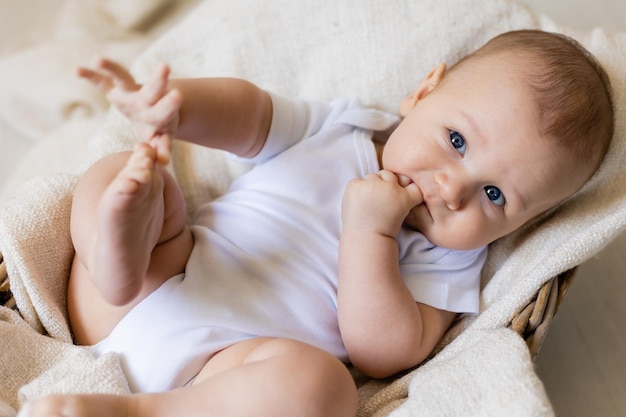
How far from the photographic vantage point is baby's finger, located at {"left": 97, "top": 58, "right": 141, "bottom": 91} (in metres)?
0.78

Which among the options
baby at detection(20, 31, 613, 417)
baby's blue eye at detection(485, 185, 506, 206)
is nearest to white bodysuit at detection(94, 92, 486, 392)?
baby at detection(20, 31, 613, 417)

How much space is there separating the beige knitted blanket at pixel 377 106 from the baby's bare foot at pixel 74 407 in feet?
0.29

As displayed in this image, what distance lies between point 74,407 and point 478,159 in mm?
610

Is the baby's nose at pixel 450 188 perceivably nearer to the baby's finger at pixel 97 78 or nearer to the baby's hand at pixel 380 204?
the baby's hand at pixel 380 204

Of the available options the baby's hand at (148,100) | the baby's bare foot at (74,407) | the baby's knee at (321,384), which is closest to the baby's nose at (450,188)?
the baby's knee at (321,384)

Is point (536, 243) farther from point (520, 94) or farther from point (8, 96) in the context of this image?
point (8, 96)

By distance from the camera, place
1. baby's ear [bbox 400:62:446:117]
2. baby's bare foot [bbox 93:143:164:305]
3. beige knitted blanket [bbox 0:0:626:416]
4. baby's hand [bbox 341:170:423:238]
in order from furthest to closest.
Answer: baby's ear [bbox 400:62:446:117]
baby's hand [bbox 341:170:423:238]
beige knitted blanket [bbox 0:0:626:416]
baby's bare foot [bbox 93:143:164:305]

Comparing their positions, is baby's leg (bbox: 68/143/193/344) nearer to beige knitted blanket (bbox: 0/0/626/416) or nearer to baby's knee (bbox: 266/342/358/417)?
beige knitted blanket (bbox: 0/0/626/416)

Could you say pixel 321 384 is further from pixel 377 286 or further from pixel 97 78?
pixel 97 78

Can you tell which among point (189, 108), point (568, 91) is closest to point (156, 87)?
point (189, 108)

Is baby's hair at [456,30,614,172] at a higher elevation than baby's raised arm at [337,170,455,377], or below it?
higher

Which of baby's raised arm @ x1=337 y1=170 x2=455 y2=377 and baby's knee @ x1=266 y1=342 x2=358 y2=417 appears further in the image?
baby's raised arm @ x1=337 y1=170 x2=455 y2=377

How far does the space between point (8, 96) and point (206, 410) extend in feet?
3.51

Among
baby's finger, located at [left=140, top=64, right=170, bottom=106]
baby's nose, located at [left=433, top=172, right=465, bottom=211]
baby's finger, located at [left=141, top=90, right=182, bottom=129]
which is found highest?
baby's finger, located at [left=140, top=64, right=170, bottom=106]
